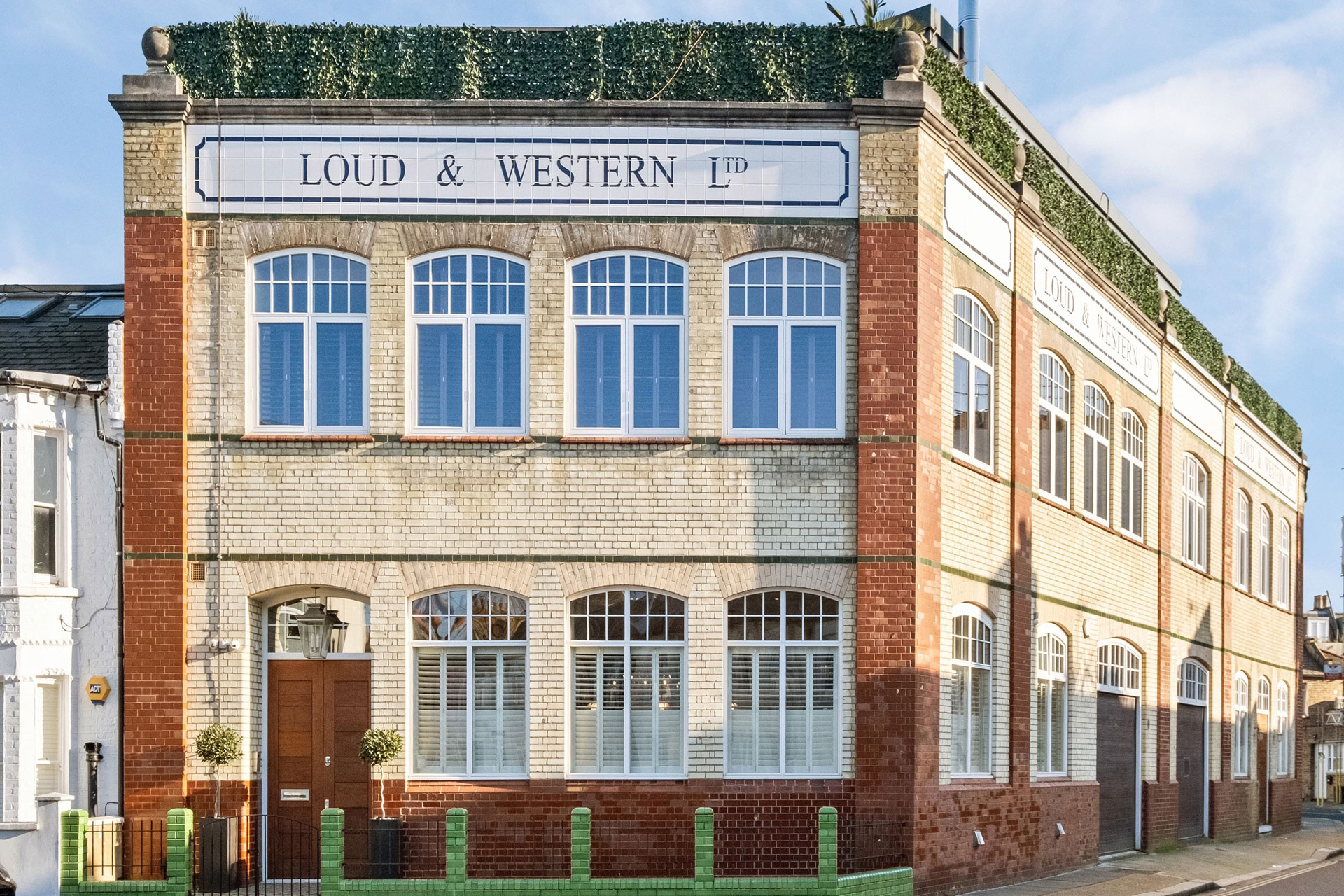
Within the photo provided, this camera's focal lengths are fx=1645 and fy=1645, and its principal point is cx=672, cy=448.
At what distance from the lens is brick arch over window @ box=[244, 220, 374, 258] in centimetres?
1762

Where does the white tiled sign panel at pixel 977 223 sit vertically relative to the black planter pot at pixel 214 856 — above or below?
above

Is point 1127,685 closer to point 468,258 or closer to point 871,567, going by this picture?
point 871,567

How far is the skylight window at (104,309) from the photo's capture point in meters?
20.0

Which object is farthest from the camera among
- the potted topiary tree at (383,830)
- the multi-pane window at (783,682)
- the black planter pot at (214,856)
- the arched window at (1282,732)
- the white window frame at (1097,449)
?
the arched window at (1282,732)

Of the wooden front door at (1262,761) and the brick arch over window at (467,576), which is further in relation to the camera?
the wooden front door at (1262,761)

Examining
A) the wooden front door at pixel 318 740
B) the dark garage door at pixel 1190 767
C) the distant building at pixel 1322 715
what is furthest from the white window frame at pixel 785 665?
the distant building at pixel 1322 715

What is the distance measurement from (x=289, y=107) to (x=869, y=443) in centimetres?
721

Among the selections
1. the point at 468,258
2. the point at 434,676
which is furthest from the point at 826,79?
the point at 434,676

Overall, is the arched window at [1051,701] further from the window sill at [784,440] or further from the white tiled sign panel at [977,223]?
the window sill at [784,440]

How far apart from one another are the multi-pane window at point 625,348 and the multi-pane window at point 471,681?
7.54 feet

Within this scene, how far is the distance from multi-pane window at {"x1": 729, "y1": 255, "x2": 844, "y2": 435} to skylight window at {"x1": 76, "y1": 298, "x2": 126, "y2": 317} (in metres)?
7.57

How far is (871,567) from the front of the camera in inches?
697

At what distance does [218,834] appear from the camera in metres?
16.6

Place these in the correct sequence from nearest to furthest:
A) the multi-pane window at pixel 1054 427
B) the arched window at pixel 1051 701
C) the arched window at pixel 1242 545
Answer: the arched window at pixel 1051 701
the multi-pane window at pixel 1054 427
the arched window at pixel 1242 545
